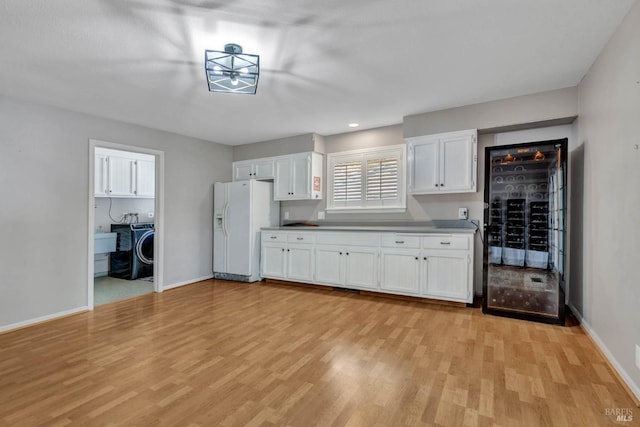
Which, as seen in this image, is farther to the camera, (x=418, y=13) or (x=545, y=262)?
(x=545, y=262)

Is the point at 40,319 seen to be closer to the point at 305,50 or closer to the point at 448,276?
the point at 305,50

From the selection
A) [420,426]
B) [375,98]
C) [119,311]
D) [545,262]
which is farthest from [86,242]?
[545,262]

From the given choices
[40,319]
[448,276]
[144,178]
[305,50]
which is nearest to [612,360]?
[448,276]

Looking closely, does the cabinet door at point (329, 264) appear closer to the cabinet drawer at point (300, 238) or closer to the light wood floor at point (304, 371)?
the cabinet drawer at point (300, 238)

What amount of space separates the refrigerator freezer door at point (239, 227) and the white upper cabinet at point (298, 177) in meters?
0.53

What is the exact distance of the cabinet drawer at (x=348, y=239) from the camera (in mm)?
4137

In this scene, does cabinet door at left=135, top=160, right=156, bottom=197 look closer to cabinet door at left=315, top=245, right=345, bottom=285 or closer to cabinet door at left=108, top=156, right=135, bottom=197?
cabinet door at left=108, top=156, right=135, bottom=197

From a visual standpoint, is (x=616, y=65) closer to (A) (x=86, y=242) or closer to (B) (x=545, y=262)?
(B) (x=545, y=262)

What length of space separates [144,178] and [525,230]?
20.3 feet

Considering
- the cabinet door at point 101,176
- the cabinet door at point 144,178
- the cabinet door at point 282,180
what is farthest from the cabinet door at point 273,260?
the cabinet door at point 101,176

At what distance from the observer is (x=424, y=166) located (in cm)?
400

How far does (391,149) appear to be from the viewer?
178 inches

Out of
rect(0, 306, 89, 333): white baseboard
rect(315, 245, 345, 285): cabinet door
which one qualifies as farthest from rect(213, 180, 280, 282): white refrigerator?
rect(0, 306, 89, 333): white baseboard

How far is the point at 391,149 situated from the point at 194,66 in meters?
2.84
